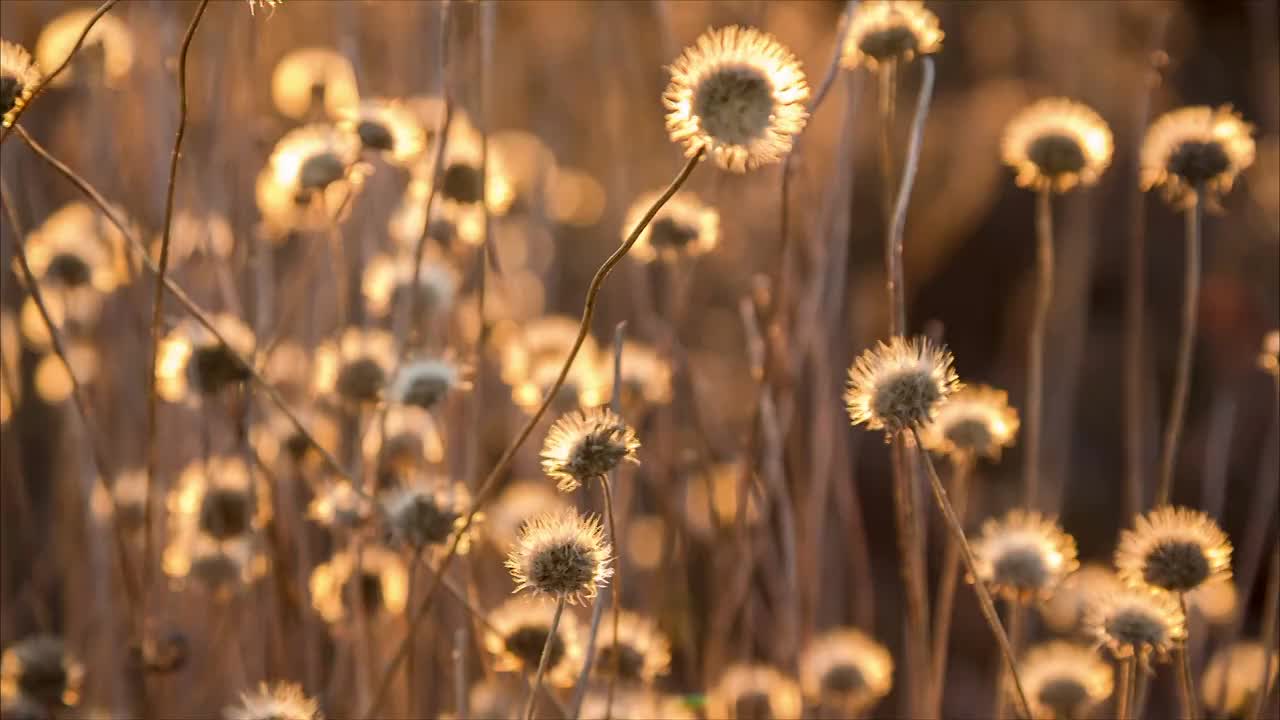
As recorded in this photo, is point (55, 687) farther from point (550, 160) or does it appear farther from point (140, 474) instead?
point (550, 160)

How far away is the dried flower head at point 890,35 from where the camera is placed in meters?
1.08

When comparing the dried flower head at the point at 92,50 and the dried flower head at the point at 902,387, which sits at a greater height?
the dried flower head at the point at 92,50

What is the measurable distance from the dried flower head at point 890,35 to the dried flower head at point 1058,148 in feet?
0.52

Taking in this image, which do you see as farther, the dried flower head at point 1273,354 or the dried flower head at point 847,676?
the dried flower head at point 847,676

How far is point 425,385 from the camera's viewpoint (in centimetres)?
122

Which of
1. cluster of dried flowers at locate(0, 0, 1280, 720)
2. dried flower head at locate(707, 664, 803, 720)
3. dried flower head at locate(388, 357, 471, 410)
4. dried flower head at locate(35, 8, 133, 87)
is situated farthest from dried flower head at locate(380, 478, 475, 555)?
dried flower head at locate(35, 8, 133, 87)

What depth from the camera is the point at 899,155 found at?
3213mm

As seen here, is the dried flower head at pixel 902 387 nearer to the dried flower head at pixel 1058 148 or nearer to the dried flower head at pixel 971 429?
the dried flower head at pixel 971 429

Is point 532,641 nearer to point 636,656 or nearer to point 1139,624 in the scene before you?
point 636,656

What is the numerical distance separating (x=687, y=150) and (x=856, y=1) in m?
0.35

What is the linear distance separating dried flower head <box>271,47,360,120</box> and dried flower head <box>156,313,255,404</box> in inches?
10.7

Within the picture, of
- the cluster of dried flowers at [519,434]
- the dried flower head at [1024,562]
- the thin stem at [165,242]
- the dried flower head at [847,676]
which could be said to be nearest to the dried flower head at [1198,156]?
the cluster of dried flowers at [519,434]

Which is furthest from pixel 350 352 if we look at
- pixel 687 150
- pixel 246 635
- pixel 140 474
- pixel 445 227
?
pixel 687 150

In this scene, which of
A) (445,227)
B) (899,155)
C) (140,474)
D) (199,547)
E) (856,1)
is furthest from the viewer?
(899,155)
